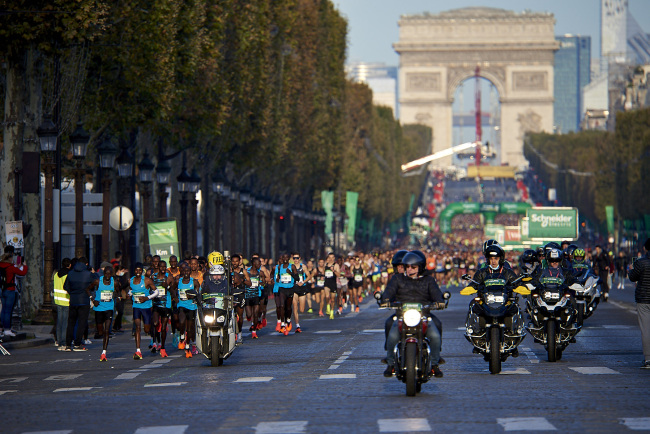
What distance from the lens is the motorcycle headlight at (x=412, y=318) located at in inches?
659

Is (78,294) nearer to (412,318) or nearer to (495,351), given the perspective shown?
(495,351)

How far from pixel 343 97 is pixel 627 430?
71487 millimetres

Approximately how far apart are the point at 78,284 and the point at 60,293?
1048mm

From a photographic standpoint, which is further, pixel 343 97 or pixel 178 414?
pixel 343 97

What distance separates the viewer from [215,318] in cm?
2206

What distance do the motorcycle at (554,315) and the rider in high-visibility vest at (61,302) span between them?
29.1 feet

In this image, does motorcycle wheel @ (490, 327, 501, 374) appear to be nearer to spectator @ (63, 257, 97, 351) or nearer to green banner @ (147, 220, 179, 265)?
spectator @ (63, 257, 97, 351)

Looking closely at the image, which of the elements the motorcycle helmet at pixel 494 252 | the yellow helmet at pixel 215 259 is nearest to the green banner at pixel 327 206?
the yellow helmet at pixel 215 259

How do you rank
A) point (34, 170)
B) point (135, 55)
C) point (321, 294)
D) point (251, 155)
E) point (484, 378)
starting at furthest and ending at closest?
point (251, 155) < point (321, 294) < point (135, 55) < point (34, 170) < point (484, 378)

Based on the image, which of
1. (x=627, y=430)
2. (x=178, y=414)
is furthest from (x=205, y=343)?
(x=627, y=430)

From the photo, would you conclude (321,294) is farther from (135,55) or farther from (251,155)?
(251,155)

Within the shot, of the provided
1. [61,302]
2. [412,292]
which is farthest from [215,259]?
[412,292]

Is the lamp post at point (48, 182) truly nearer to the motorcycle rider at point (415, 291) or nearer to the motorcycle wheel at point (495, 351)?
the motorcycle wheel at point (495, 351)

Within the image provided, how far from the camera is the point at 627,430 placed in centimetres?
1358
